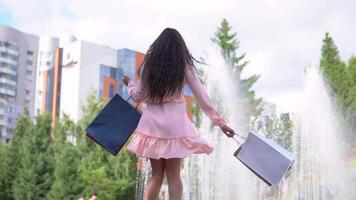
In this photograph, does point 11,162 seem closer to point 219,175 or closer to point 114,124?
point 219,175

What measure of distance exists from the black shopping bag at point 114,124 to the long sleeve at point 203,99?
36 centimetres

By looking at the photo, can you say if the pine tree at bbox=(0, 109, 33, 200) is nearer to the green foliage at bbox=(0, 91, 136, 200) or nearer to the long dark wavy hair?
the green foliage at bbox=(0, 91, 136, 200)

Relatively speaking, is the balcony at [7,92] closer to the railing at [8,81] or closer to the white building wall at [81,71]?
the railing at [8,81]

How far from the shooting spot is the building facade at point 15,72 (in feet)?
225

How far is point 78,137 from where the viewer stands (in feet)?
92.9

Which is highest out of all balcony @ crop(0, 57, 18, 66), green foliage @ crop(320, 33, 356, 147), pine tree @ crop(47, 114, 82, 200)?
balcony @ crop(0, 57, 18, 66)

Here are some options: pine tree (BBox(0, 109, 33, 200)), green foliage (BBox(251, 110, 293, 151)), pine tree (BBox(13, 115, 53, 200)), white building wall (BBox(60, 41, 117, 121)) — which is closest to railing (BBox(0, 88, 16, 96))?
white building wall (BBox(60, 41, 117, 121))

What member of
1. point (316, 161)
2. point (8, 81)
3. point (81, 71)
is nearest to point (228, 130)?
point (316, 161)

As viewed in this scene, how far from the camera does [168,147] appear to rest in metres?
3.16

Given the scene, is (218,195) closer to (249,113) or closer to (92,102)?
(249,113)

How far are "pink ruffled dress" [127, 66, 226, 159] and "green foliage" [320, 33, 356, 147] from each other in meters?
18.1

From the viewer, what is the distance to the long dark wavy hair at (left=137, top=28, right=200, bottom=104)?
10.8ft

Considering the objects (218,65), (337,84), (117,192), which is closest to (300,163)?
(337,84)

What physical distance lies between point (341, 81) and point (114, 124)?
19728 millimetres
